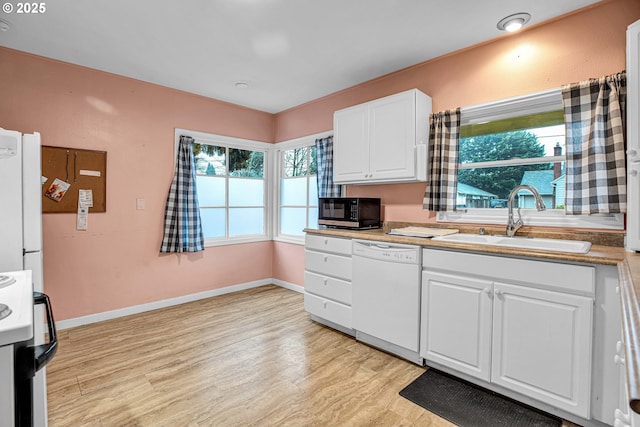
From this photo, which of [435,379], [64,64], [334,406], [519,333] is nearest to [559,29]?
[519,333]

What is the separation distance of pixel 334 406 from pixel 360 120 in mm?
2280

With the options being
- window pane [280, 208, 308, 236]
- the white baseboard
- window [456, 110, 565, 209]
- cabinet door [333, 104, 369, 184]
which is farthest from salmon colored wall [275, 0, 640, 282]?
the white baseboard

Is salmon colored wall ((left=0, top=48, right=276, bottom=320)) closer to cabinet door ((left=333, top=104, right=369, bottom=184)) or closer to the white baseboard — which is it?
the white baseboard

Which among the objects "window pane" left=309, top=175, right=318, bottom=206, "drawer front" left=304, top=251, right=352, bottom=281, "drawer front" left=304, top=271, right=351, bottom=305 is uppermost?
"window pane" left=309, top=175, right=318, bottom=206

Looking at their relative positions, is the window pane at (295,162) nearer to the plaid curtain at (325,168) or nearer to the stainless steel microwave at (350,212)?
the plaid curtain at (325,168)

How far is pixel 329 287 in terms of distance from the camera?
9.46 feet

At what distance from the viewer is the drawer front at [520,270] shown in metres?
1.60

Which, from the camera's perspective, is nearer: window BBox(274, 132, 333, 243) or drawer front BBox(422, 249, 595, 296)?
drawer front BBox(422, 249, 595, 296)

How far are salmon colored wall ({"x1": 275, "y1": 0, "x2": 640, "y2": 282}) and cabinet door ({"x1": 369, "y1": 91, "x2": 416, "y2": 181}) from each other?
12.6 inches

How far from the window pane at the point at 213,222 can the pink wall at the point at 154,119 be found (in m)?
0.20

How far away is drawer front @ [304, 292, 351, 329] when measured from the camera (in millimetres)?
2746

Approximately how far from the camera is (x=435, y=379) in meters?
2.13

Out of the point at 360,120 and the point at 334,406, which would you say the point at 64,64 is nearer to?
the point at 360,120

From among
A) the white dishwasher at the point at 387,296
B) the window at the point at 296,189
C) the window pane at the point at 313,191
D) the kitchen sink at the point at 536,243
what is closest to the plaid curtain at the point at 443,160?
the kitchen sink at the point at 536,243
